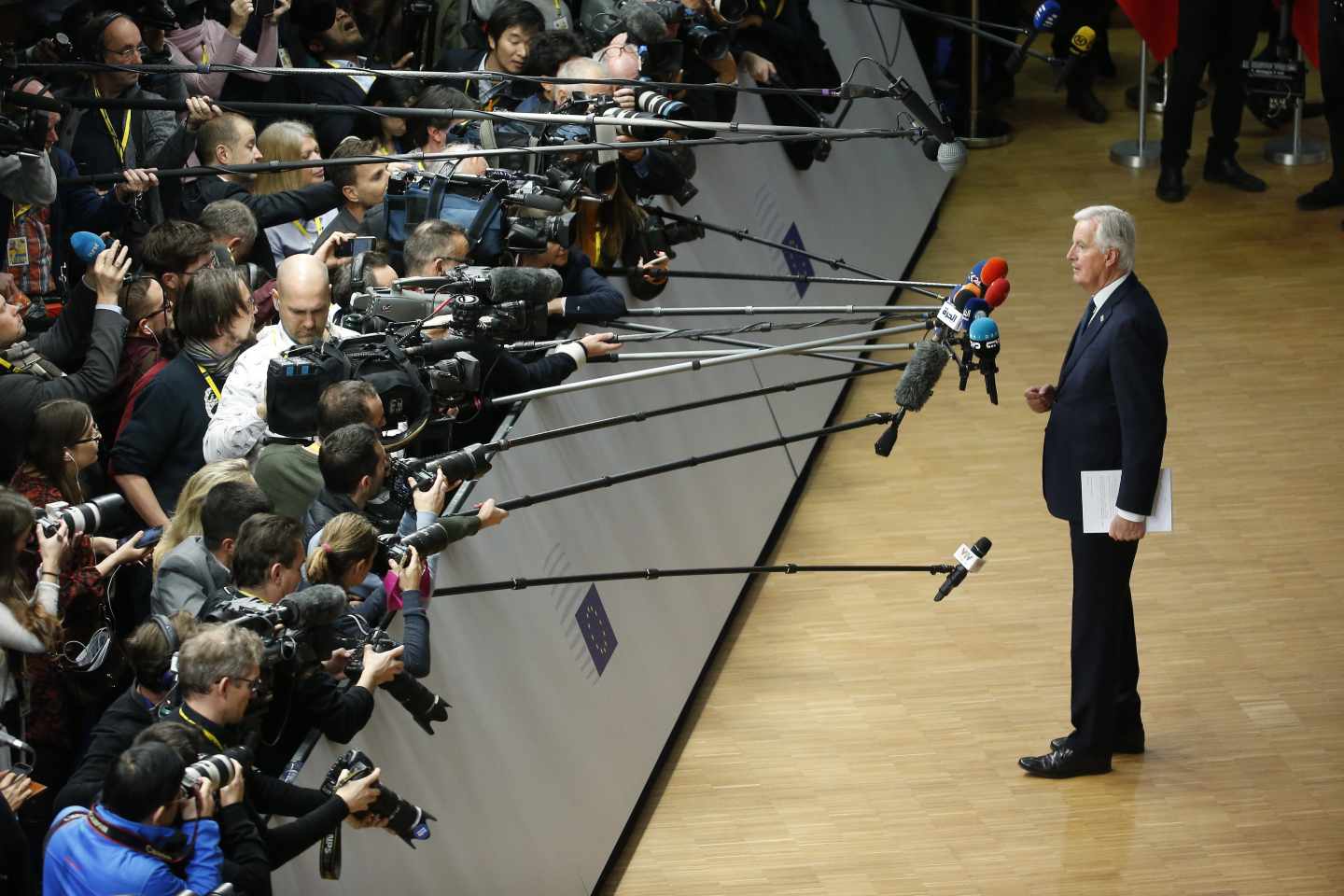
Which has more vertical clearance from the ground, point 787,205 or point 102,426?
point 102,426

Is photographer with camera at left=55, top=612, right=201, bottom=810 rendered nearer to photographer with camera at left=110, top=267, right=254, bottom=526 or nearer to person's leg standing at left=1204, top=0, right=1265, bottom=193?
photographer with camera at left=110, top=267, right=254, bottom=526

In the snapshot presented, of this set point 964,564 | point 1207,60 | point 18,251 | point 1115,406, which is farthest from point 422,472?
point 1207,60

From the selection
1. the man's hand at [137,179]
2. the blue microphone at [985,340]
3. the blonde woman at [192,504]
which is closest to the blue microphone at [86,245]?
the man's hand at [137,179]

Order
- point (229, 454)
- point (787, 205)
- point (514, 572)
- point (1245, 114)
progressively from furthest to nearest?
point (1245, 114)
point (787, 205)
point (514, 572)
point (229, 454)

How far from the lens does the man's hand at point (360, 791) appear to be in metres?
3.27

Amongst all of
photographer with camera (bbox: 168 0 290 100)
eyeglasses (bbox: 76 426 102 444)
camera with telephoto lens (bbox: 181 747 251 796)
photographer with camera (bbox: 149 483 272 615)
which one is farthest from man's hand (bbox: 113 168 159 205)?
camera with telephoto lens (bbox: 181 747 251 796)

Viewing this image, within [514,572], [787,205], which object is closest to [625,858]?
[514,572]

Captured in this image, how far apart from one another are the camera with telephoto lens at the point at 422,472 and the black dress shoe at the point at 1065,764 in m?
2.00

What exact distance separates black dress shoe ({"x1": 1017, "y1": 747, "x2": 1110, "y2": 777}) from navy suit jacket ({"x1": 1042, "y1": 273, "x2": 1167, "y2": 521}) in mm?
694

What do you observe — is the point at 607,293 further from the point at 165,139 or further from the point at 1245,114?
the point at 1245,114

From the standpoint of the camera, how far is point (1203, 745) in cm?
523

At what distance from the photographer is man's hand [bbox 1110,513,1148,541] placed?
477cm

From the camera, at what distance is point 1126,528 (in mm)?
4781

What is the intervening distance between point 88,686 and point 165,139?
2466mm
